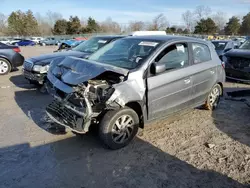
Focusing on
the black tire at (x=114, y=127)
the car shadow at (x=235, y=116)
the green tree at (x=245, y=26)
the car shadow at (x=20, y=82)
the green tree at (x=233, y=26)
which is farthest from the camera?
the green tree at (x=233, y=26)

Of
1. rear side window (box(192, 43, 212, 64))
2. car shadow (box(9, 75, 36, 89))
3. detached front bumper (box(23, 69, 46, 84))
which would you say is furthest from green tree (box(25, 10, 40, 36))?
rear side window (box(192, 43, 212, 64))

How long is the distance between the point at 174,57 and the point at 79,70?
179 centimetres

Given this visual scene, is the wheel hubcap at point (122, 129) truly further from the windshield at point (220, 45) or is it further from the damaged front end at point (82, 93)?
the windshield at point (220, 45)

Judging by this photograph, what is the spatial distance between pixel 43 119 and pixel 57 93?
1097 mm

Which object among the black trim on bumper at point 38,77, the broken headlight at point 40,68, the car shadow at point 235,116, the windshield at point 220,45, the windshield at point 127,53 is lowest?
the car shadow at point 235,116

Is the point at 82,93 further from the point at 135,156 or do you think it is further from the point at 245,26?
the point at 245,26

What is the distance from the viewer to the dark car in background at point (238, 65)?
8.29 metres

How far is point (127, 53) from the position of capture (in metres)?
4.50

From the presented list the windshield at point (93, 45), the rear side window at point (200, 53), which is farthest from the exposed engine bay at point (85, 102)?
the windshield at point (93, 45)

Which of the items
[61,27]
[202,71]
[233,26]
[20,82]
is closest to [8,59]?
[20,82]

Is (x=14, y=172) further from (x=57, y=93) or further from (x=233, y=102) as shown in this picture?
(x=233, y=102)

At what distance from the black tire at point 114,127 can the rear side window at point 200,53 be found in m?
1.94

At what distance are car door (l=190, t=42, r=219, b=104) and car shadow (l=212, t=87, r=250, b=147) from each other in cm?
64

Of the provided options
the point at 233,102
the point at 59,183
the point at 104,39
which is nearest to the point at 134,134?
the point at 59,183
